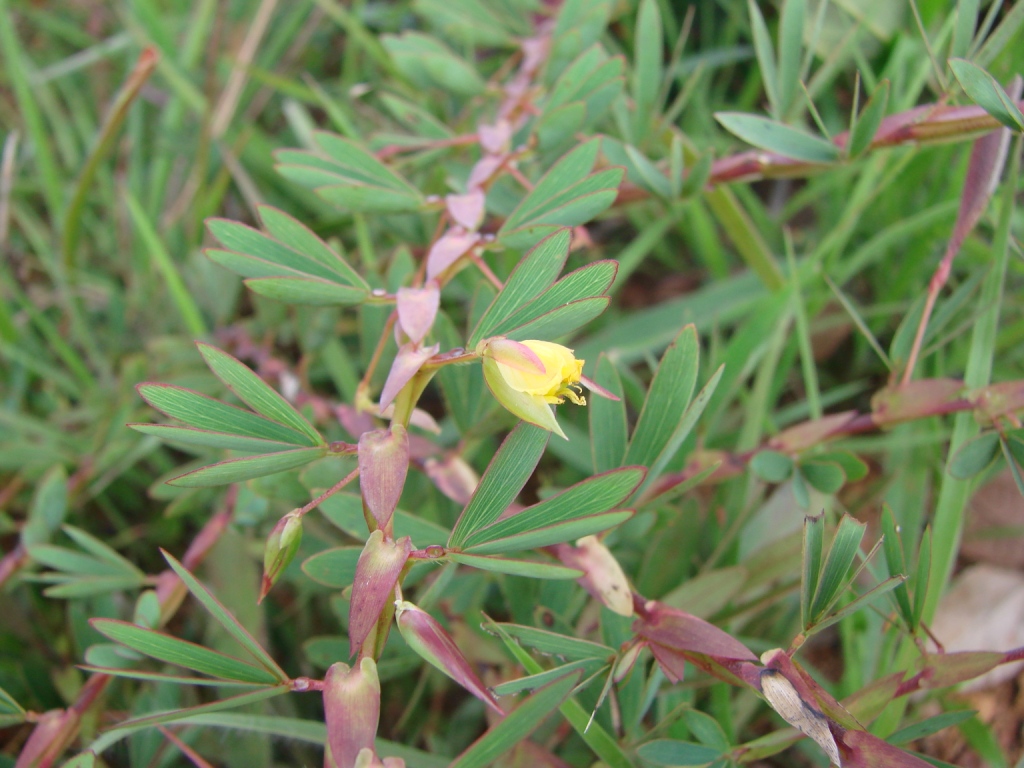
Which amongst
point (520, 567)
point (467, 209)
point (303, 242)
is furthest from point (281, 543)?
point (467, 209)

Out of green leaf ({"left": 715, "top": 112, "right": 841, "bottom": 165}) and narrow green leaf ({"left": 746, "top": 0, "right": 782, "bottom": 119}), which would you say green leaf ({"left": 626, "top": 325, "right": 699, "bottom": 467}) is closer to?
green leaf ({"left": 715, "top": 112, "right": 841, "bottom": 165})

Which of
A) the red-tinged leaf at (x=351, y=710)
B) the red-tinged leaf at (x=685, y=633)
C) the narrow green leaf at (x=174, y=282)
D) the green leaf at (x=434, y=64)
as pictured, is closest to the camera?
the red-tinged leaf at (x=351, y=710)

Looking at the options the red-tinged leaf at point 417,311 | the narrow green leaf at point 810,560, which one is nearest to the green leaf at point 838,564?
the narrow green leaf at point 810,560

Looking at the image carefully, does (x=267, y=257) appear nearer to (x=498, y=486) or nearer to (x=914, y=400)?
(x=498, y=486)

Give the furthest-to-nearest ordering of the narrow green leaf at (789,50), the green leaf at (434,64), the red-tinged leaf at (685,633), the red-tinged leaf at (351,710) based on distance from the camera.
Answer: the green leaf at (434,64) < the narrow green leaf at (789,50) < the red-tinged leaf at (685,633) < the red-tinged leaf at (351,710)

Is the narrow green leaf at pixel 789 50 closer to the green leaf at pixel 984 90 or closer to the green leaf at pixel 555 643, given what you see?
the green leaf at pixel 984 90

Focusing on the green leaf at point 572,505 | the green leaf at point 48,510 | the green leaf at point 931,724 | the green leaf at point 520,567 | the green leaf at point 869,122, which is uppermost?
the green leaf at point 869,122

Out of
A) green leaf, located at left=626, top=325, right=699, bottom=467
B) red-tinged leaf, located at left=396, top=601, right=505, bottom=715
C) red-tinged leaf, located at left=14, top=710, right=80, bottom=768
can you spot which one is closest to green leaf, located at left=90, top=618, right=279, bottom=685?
red-tinged leaf, located at left=396, top=601, right=505, bottom=715
